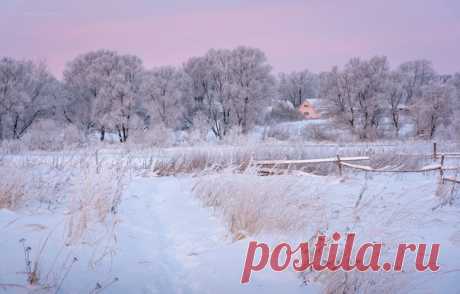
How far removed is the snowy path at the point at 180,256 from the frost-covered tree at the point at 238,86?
24140 mm

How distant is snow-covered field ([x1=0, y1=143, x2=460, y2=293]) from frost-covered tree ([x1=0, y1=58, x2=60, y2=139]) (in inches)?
814

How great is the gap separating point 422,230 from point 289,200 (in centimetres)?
223

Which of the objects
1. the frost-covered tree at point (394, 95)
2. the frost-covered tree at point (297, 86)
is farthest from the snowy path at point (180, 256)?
the frost-covered tree at point (297, 86)

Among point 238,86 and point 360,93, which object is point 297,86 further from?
point 238,86

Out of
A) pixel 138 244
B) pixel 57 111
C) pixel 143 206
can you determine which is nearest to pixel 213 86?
pixel 57 111

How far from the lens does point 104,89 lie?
1081 inches

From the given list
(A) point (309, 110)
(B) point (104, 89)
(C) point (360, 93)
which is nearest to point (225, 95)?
(B) point (104, 89)

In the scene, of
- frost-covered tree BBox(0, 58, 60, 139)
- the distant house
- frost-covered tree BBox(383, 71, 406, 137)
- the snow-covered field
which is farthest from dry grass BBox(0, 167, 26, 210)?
the distant house

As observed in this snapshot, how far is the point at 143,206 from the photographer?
20.0ft

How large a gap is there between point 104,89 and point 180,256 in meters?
27.1

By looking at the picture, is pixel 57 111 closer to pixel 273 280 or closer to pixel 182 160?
pixel 182 160

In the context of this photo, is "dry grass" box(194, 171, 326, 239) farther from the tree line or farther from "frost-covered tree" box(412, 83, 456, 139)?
"frost-covered tree" box(412, 83, 456, 139)

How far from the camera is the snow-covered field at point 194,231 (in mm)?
2717

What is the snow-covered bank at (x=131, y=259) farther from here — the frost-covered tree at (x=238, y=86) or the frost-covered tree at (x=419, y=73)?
the frost-covered tree at (x=419, y=73)
